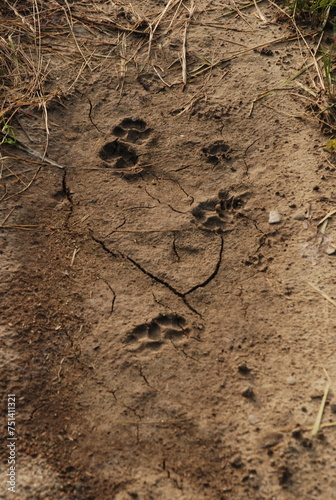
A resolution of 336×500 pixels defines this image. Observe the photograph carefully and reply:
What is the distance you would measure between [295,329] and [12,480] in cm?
132

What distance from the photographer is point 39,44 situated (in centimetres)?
301

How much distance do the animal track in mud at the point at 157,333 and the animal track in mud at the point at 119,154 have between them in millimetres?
967

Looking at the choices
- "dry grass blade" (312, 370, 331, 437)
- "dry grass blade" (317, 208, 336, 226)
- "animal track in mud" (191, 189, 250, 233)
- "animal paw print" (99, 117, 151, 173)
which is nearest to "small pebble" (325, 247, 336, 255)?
"dry grass blade" (317, 208, 336, 226)

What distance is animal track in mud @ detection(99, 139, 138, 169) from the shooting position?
2.63 meters

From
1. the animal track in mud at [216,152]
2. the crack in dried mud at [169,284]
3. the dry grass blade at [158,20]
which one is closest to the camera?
the crack in dried mud at [169,284]

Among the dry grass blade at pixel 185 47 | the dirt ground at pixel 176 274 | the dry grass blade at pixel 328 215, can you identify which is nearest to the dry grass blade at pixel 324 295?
the dirt ground at pixel 176 274

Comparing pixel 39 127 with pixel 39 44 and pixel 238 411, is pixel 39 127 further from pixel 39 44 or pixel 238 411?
pixel 238 411

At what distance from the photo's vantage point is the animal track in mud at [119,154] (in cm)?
263

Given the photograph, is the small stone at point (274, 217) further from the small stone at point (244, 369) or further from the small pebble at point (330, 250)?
the small stone at point (244, 369)

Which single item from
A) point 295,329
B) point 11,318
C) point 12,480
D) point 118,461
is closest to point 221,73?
point 295,329

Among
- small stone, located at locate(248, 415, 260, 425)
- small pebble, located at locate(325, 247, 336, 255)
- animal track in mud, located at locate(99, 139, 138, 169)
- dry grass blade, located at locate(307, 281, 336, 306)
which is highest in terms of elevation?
small pebble, located at locate(325, 247, 336, 255)

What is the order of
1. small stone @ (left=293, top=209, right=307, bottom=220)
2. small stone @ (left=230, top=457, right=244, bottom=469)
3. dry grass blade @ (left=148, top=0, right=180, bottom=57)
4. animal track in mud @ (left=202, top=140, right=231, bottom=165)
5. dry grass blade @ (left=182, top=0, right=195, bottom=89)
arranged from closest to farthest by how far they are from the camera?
1. small stone @ (left=230, top=457, right=244, bottom=469)
2. small stone @ (left=293, top=209, right=307, bottom=220)
3. animal track in mud @ (left=202, top=140, right=231, bottom=165)
4. dry grass blade @ (left=182, top=0, right=195, bottom=89)
5. dry grass blade @ (left=148, top=0, right=180, bottom=57)

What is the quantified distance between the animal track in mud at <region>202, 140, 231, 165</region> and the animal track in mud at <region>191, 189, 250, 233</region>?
23 centimetres

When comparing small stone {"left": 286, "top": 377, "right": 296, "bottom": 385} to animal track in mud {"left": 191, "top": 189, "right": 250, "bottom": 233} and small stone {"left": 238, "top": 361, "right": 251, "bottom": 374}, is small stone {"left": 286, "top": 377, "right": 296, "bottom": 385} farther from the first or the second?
animal track in mud {"left": 191, "top": 189, "right": 250, "bottom": 233}
